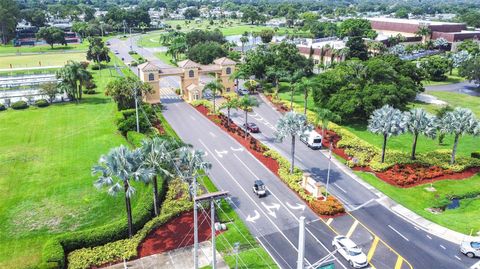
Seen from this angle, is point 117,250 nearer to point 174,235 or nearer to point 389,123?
point 174,235

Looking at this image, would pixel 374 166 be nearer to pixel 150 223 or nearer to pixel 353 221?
pixel 353 221

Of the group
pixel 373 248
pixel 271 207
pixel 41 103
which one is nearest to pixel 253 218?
pixel 271 207

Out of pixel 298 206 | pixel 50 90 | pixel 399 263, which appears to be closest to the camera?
pixel 399 263

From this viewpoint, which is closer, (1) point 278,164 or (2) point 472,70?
(1) point 278,164

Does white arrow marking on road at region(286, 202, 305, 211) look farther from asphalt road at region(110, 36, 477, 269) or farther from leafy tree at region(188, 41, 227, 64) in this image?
Answer: leafy tree at region(188, 41, 227, 64)

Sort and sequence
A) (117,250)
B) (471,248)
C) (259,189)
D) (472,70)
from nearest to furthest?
(471,248) → (117,250) → (259,189) → (472,70)

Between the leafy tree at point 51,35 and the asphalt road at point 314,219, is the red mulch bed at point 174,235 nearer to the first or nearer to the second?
the asphalt road at point 314,219

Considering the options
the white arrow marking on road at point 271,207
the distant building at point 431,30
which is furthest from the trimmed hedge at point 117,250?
the distant building at point 431,30
